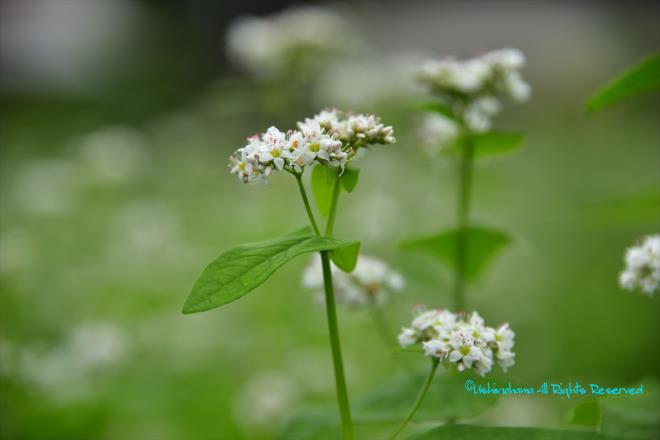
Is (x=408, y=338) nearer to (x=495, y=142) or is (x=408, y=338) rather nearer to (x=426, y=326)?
(x=426, y=326)

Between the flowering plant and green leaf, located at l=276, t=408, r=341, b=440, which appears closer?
the flowering plant

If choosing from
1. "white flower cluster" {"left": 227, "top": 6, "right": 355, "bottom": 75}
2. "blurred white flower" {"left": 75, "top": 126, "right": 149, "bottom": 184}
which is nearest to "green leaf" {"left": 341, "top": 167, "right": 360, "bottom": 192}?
"white flower cluster" {"left": 227, "top": 6, "right": 355, "bottom": 75}

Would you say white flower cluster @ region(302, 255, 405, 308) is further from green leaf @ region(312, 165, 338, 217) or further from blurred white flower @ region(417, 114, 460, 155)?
blurred white flower @ region(417, 114, 460, 155)

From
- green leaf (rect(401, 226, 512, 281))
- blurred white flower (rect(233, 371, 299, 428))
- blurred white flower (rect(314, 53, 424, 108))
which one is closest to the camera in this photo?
green leaf (rect(401, 226, 512, 281))

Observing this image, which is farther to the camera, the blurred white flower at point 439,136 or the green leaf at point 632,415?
the blurred white flower at point 439,136

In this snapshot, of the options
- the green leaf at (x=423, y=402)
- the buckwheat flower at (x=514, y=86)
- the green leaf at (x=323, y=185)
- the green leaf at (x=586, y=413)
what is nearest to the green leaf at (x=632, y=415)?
the green leaf at (x=586, y=413)

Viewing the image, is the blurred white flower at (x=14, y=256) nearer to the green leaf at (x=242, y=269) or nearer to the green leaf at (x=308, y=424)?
the green leaf at (x=308, y=424)
